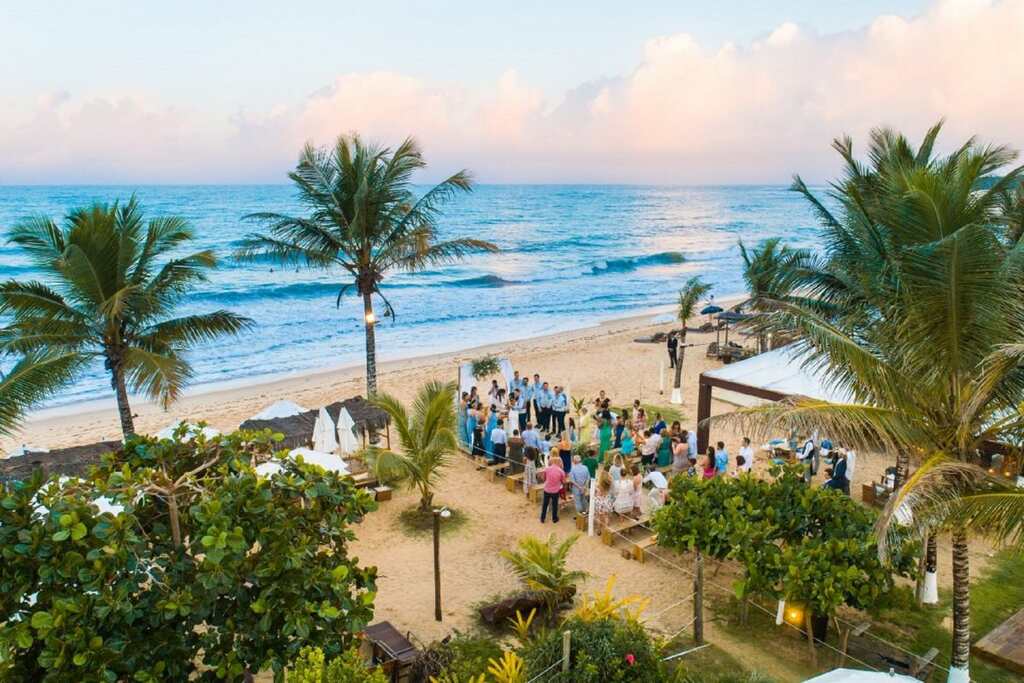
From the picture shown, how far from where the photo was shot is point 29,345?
10.7m

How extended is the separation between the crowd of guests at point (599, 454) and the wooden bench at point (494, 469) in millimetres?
199

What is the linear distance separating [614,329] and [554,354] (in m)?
8.04

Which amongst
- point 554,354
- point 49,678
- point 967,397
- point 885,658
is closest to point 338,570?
point 49,678

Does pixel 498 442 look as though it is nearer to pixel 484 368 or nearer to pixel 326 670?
pixel 484 368

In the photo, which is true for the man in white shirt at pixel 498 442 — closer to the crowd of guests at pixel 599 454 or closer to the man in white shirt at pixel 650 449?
the crowd of guests at pixel 599 454

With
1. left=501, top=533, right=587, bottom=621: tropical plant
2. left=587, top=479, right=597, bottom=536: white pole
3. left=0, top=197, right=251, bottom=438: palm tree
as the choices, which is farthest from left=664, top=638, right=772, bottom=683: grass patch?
left=0, top=197, right=251, bottom=438: palm tree

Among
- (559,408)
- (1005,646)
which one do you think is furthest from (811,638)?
(559,408)

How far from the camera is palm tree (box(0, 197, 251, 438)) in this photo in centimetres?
1059

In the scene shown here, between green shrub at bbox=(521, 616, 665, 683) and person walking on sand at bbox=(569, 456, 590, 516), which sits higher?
green shrub at bbox=(521, 616, 665, 683)

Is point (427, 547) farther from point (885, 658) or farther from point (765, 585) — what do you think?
point (885, 658)

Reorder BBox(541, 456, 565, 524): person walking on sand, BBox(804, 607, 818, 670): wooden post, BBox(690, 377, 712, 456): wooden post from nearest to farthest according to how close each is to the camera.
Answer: BBox(804, 607, 818, 670): wooden post → BBox(541, 456, 565, 524): person walking on sand → BBox(690, 377, 712, 456): wooden post

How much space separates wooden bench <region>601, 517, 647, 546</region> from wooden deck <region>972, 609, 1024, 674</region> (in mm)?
4621

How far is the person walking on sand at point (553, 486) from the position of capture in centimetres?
1121

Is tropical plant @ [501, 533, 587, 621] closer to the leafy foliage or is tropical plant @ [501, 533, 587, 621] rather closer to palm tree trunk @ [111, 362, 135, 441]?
the leafy foliage
